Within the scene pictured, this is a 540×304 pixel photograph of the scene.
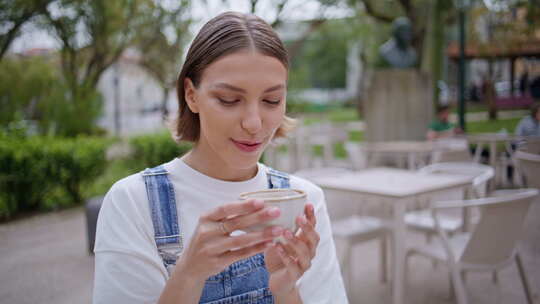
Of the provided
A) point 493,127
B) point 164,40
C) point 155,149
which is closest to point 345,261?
point 155,149

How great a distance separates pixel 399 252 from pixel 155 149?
5.89 meters

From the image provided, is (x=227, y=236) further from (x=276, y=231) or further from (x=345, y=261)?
(x=345, y=261)

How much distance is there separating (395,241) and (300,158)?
7.29m

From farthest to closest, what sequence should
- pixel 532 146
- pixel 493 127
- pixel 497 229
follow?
pixel 493 127 → pixel 532 146 → pixel 497 229

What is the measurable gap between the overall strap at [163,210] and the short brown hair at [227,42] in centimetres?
32

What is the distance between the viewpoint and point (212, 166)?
150cm

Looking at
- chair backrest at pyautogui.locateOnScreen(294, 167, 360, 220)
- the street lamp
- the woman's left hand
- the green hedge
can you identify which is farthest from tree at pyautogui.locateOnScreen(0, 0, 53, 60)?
the woman's left hand

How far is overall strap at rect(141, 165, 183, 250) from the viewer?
1347mm

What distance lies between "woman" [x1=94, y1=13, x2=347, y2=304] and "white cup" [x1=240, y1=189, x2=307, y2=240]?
0.09ft

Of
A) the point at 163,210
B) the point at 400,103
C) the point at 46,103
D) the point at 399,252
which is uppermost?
the point at 46,103

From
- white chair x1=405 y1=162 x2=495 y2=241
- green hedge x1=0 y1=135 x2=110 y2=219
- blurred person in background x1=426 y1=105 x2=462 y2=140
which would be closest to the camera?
white chair x1=405 y1=162 x2=495 y2=241

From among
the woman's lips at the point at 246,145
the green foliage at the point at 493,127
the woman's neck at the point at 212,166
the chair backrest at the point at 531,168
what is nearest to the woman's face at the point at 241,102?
the woman's lips at the point at 246,145

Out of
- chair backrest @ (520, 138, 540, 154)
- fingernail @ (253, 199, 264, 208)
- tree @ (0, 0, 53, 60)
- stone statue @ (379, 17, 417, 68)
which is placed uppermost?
tree @ (0, 0, 53, 60)

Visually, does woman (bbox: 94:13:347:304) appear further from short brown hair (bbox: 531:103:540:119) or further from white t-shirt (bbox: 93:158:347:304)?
short brown hair (bbox: 531:103:540:119)
